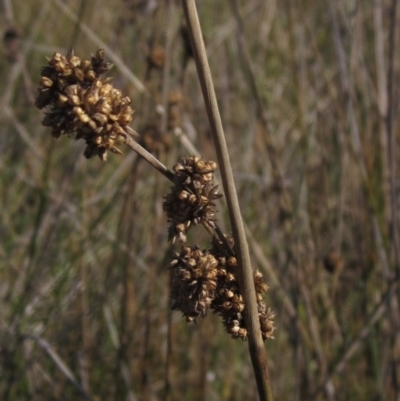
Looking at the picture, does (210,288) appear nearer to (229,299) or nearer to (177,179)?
(229,299)

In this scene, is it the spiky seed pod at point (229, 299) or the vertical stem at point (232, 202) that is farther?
the spiky seed pod at point (229, 299)

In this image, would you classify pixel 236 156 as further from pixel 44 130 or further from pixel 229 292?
pixel 229 292

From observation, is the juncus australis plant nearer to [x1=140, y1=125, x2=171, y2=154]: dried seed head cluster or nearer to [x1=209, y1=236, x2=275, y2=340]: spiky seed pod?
[x1=209, y1=236, x2=275, y2=340]: spiky seed pod

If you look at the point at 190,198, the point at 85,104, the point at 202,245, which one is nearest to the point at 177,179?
the point at 190,198

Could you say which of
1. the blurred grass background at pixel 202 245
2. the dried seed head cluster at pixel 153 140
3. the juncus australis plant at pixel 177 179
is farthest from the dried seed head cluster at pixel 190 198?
the dried seed head cluster at pixel 153 140

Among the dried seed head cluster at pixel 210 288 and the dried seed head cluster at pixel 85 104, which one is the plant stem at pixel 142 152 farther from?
the dried seed head cluster at pixel 210 288

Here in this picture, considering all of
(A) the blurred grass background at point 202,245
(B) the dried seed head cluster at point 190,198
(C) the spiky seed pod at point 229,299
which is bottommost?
(C) the spiky seed pod at point 229,299

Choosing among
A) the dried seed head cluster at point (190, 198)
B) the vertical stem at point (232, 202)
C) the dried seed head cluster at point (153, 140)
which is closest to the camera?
the vertical stem at point (232, 202)
